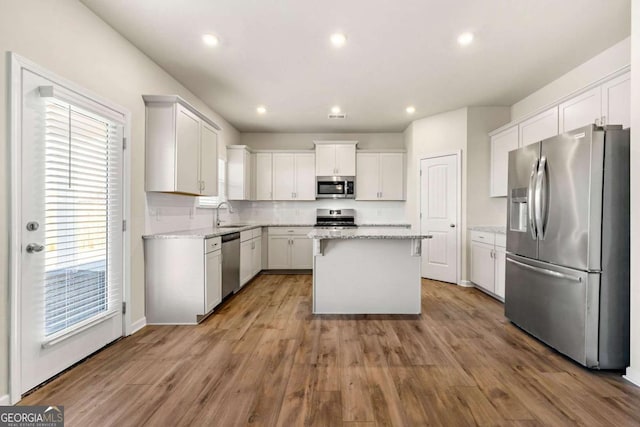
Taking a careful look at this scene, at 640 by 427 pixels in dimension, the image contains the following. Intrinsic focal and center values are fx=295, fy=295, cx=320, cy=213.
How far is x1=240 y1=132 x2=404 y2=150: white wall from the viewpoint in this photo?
6.05 m

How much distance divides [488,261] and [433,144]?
2.10 m

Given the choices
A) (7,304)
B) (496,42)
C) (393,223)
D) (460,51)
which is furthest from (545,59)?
(7,304)

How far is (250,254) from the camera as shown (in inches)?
187

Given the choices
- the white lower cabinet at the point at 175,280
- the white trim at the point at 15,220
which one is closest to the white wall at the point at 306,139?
the white lower cabinet at the point at 175,280

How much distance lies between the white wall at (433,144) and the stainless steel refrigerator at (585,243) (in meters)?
2.02

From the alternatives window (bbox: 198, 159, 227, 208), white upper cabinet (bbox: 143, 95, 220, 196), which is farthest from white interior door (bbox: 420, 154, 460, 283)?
white upper cabinet (bbox: 143, 95, 220, 196)

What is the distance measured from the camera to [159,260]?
9.90ft

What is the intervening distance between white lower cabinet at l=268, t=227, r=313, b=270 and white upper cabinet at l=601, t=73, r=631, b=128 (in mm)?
4183

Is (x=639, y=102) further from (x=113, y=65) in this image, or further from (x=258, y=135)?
(x=258, y=135)

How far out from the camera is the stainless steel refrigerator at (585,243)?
2.11 m

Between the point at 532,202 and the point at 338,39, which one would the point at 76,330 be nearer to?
the point at 338,39

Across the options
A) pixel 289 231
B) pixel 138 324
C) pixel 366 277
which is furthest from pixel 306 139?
pixel 138 324

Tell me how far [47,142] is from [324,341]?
255cm

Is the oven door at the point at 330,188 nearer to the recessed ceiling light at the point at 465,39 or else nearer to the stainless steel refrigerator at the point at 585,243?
the recessed ceiling light at the point at 465,39
